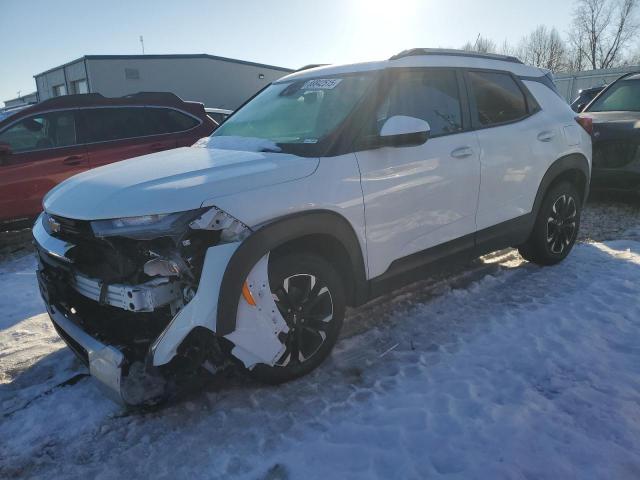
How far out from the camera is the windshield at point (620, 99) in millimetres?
7445

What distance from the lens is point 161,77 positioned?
2408 cm

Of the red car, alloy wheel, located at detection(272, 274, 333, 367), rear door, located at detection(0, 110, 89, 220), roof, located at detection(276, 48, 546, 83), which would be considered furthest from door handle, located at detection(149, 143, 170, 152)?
alloy wheel, located at detection(272, 274, 333, 367)

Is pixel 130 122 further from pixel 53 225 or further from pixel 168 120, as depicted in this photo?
pixel 53 225

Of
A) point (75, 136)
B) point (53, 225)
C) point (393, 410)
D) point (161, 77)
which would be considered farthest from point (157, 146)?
point (161, 77)

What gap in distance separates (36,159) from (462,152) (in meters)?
5.01

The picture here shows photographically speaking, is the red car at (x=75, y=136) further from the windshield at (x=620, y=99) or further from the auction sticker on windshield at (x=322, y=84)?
the windshield at (x=620, y=99)

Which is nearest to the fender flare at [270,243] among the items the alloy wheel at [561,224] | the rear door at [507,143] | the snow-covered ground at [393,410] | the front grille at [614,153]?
the snow-covered ground at [393,410]

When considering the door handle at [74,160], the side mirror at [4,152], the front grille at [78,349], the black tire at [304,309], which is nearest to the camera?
the front grille at [78,349]

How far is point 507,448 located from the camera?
7.22 feet

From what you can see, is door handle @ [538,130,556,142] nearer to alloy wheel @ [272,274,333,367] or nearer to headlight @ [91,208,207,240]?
alloy wheel @ [272,274,333,367]

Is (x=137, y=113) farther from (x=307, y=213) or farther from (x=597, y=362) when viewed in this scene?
(x=597, y=362)

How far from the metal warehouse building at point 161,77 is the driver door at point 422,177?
2222 cm

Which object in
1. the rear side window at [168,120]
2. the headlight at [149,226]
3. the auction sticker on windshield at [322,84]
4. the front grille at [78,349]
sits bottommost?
the front grille at [78,349]

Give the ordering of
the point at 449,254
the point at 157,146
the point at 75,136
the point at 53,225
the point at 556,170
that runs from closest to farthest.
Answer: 1. the point at 53,225
2. the point at 449,254
3. the point at 556,170
4. the point at 75,136
5. the point at 157,146
